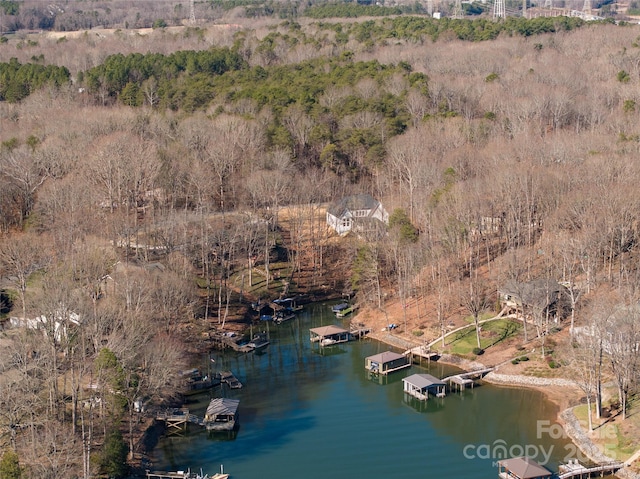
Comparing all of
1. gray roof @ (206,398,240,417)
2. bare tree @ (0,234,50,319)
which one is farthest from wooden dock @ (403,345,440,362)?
bare tree @ (0,234,50,319)

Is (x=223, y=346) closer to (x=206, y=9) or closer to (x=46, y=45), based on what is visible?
(x=46, y=45)

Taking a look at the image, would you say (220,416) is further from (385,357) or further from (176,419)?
(385,357)

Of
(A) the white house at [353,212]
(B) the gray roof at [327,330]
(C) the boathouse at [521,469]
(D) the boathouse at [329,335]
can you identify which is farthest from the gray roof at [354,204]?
(C) the boathouse at [521,469]

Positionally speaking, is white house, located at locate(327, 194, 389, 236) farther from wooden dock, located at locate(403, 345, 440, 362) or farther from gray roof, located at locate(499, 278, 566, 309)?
gray roof, located at locate(499, 278, 566, 309)

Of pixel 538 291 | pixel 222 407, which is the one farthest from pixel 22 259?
pixel 538 291

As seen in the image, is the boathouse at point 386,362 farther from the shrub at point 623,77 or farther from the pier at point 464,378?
the shrub at point 623,77

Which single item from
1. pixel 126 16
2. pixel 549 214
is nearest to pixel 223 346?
pixel 549 214
